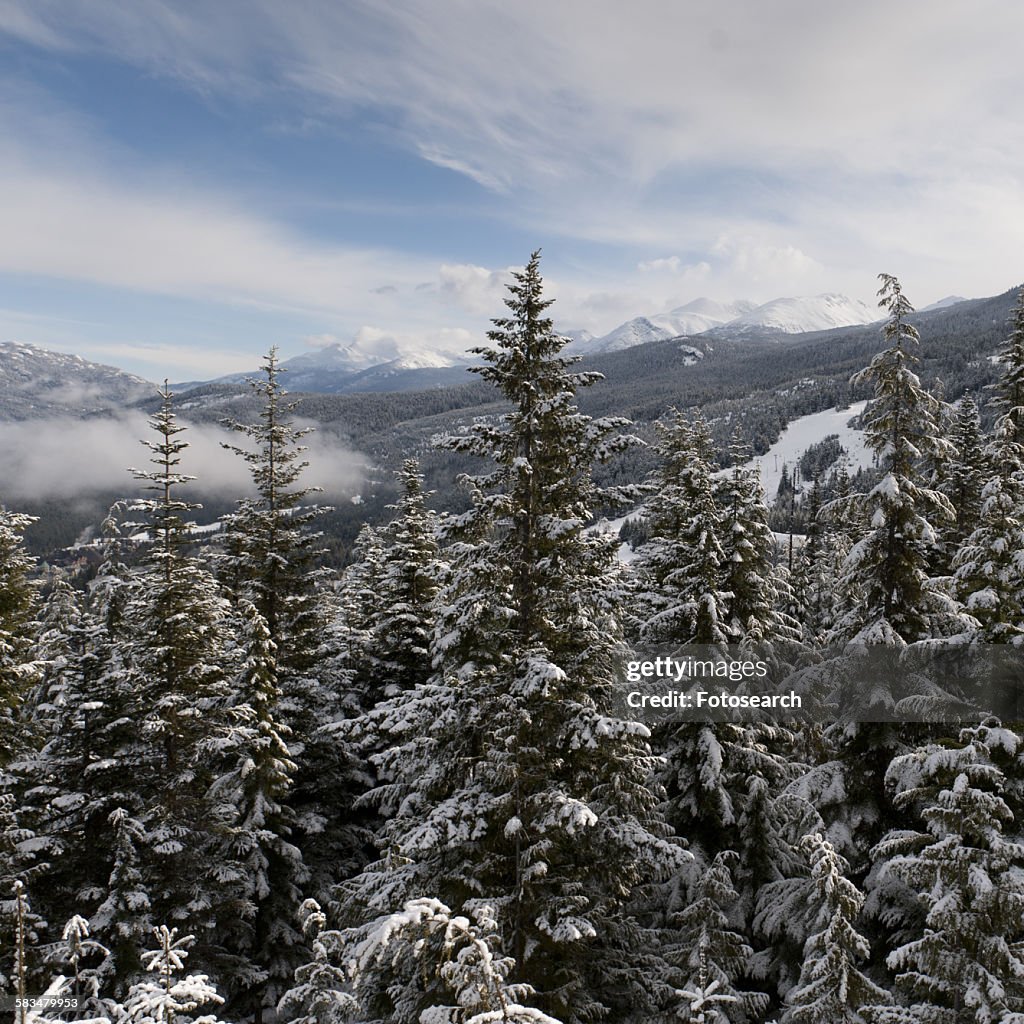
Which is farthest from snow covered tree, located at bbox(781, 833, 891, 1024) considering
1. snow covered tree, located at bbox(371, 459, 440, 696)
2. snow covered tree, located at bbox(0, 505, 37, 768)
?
snow covered tree, located at bbox(0, 505, 37, 768)

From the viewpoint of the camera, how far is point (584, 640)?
35.8ft

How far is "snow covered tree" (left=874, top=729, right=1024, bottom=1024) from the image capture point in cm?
648

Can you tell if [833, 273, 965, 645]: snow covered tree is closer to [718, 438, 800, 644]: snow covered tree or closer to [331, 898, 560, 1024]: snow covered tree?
[718, 438, 800, 644]: snow covered tree

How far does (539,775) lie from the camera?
995 cm

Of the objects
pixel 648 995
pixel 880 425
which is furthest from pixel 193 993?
pixel 880 425

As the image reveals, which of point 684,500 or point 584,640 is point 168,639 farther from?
point 684,500

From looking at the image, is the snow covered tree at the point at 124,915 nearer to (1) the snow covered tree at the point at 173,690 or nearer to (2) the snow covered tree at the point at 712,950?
(1) the snow covered tree at the point at 173,690

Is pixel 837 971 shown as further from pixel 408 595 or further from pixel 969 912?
pixel 408 595

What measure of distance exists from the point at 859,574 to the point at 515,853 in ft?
27.6

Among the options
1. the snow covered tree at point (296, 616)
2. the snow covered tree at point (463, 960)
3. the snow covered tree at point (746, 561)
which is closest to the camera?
the snow covered tree at point (463, 960)
